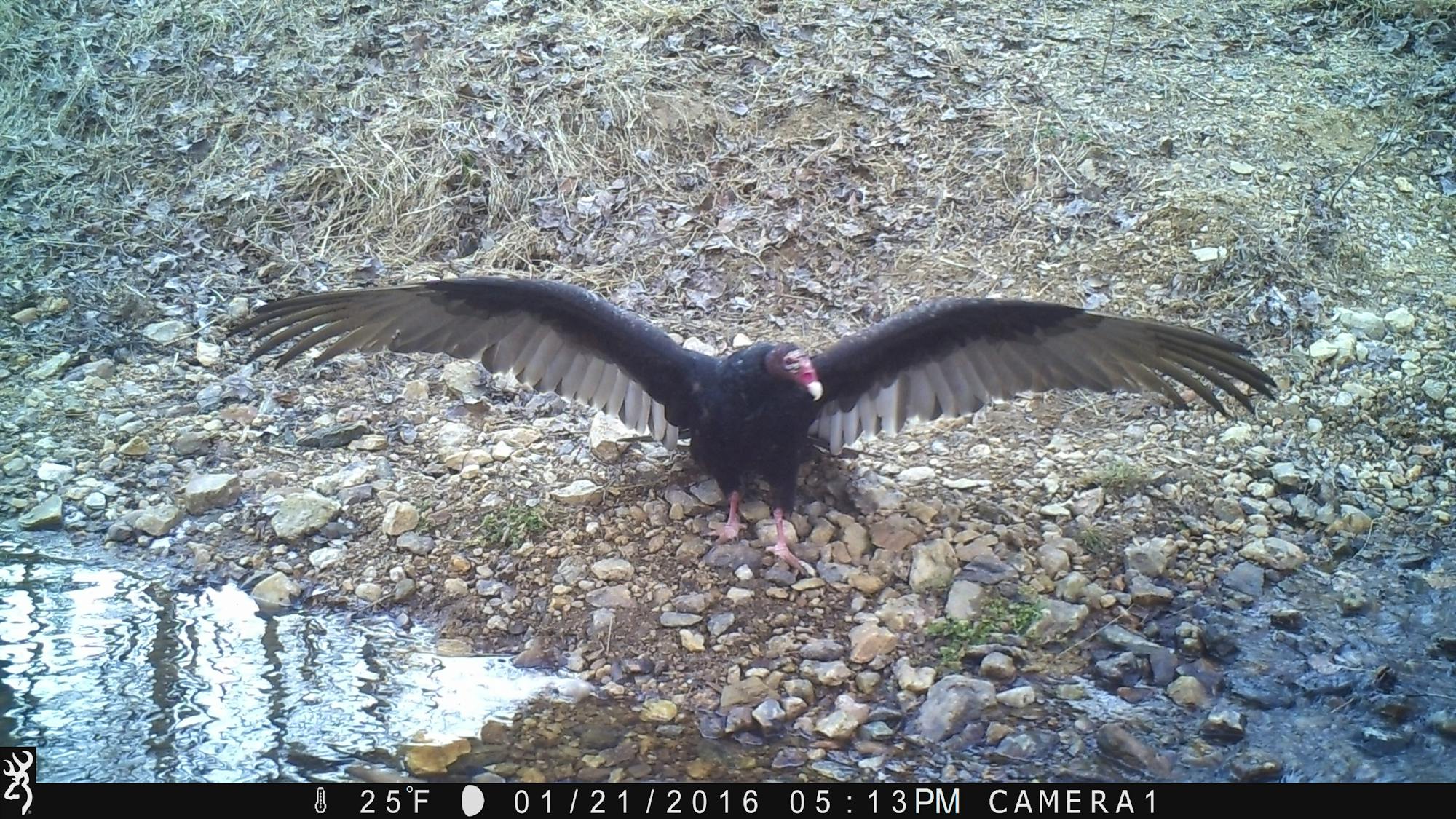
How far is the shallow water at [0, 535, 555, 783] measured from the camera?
3.46 meters

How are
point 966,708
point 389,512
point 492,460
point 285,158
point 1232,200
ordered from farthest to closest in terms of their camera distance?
point 285,158
point 1232,200
point 492,460
point 389,512
point 966,708

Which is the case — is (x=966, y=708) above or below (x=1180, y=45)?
below

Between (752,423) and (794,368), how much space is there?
272mm

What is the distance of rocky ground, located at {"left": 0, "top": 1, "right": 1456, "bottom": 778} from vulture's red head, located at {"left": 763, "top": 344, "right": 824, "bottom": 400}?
2.11ft

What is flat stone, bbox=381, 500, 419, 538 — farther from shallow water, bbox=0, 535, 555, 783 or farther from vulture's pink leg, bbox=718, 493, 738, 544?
vulture's pink leg, bbox=718, 493, 738, 544

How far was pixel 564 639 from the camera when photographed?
158 inches

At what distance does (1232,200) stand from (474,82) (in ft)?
14.5

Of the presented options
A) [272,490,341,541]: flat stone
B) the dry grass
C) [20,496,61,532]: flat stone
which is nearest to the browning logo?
[272,490,341,541]: flat stone

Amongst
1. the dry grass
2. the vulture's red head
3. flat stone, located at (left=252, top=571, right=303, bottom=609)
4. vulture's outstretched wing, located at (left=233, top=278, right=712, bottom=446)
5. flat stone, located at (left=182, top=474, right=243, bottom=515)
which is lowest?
flat stone, located at (left=252, top=571, right=303, bottom=609)

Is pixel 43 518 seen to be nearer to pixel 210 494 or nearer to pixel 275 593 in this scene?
pixel 210 494

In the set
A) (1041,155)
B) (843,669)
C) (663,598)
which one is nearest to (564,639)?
(663,598)

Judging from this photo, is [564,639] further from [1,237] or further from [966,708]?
[1,237]
